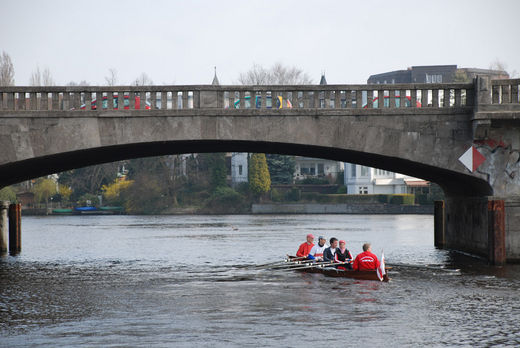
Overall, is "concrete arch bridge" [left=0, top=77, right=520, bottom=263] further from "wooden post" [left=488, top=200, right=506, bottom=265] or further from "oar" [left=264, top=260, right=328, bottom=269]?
"oar" [left=264, top=260, right=328, bottom=269]

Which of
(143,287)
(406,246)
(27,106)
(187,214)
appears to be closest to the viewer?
(143,287)

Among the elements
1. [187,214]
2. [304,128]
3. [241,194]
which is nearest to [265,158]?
[241,194]

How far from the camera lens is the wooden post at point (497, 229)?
2866 cm

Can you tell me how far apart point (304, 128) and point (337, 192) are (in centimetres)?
8161

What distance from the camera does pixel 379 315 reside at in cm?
2012

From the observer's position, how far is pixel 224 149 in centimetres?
3688

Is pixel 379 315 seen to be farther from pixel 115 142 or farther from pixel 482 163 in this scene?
pixel 115 142

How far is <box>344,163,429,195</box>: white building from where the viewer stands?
107938 millimetres

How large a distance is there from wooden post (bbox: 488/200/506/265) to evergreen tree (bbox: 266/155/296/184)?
7864 cm

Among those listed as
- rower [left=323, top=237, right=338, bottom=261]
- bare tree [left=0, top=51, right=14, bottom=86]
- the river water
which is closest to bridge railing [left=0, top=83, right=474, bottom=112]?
rower [left=323, top=237, right=338, bottom=261]

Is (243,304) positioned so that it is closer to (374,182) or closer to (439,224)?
(439,224)

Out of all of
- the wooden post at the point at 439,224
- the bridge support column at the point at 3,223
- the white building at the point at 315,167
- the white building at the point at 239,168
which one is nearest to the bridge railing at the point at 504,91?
the wooden post at the point at 439,224

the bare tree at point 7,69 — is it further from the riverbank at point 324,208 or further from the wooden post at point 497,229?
the wooden post at point 497,229

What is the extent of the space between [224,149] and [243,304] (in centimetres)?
1570
